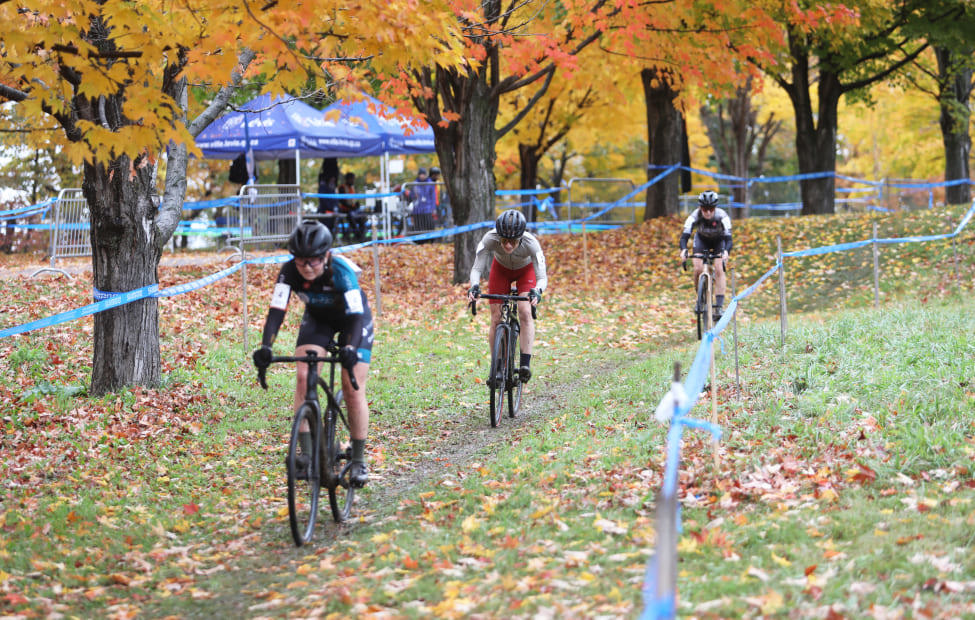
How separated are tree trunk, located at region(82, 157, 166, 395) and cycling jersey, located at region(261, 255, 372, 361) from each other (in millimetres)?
3684

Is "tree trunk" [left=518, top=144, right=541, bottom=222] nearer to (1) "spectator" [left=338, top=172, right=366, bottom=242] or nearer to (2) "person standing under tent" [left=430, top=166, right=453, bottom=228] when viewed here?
(2) "person standing under tent" [left=430, top=166, right=453, bottom=228]

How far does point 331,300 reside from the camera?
22.2 ft

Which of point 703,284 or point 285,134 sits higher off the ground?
point 285,134

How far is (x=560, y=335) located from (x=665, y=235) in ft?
29.8

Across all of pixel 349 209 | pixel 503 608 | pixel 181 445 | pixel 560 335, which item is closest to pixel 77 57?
pixel 181 445

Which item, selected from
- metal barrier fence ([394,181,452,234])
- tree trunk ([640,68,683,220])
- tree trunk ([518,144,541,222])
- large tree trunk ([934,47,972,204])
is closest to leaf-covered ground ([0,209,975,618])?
tree trunk ([640,68,683,220])

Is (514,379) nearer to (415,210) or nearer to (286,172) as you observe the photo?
(415,210)

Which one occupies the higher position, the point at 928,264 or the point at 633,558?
the point at 928,264

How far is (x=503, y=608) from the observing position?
4719 mm

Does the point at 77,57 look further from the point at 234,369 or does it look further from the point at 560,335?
the point at 560,335

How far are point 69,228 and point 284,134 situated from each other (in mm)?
8379

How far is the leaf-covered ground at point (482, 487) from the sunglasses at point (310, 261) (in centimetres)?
183

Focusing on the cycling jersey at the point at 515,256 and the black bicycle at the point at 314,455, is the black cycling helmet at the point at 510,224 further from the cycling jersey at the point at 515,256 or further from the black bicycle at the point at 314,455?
the black bicycle at the point at 314,455

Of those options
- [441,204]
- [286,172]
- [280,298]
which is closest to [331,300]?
[280,298]
